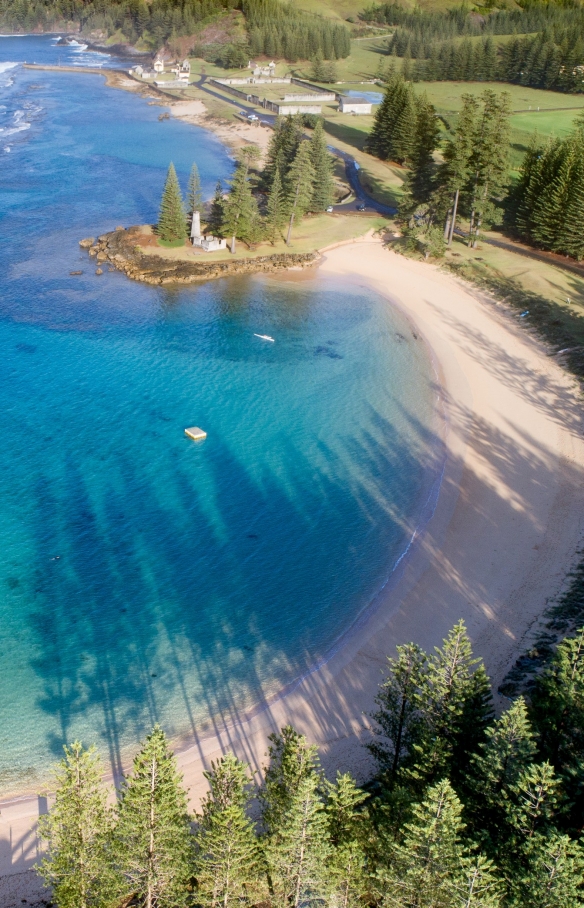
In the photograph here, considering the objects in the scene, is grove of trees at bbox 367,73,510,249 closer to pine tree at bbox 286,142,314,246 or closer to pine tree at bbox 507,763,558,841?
pine tree at bbox 286,142,314,246

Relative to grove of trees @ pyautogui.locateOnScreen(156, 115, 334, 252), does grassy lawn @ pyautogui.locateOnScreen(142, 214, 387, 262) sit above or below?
below

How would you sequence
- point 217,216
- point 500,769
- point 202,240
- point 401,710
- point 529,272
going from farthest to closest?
1. point 217,216
2. point 202,240
3. point 529,272
4. point 401,710
5. point 500,769

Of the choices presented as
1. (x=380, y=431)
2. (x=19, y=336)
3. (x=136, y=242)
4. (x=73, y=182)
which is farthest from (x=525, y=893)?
(x=73, y=182)

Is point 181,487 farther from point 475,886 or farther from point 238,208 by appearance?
point 238,208

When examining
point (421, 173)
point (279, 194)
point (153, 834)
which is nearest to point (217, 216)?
Result: point (279, 194)

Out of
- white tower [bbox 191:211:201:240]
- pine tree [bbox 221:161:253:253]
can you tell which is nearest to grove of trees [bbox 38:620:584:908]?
pine tree [bbox 221:161:253:253]
